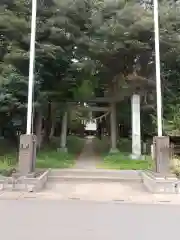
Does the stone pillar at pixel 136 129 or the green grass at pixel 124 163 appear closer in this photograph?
the green grass at pixel 124 163

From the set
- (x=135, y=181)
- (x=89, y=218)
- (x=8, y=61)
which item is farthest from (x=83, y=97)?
(x=89, y=218)

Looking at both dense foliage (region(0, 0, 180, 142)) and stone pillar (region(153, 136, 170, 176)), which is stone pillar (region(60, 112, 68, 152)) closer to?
dense foliage (region(0, 0, 180, 142))

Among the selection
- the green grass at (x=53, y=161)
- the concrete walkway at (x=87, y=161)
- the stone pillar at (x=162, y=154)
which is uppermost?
the stone pillar at (x=162, y=154)

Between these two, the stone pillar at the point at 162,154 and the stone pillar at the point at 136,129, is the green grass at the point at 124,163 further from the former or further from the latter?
the stone pillar at the point at 162,154

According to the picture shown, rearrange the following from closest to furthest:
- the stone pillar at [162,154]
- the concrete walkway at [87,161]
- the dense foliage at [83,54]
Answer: the stone pillar at [162,154] < the concrete walkway at [87,161] < the dense foliage at [83,54]

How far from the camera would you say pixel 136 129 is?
21891 millimetres

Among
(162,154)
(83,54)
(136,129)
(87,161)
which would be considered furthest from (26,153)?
(83,54)

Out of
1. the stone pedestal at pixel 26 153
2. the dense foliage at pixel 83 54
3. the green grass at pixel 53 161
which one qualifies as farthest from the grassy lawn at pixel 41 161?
the dense foliage at pixel 83 54

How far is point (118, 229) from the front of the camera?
7035 mm

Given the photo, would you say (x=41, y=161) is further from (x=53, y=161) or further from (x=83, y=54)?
(x=83, y=54)

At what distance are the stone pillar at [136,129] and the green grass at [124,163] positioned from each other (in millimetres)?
540

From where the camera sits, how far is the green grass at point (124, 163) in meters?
18.1

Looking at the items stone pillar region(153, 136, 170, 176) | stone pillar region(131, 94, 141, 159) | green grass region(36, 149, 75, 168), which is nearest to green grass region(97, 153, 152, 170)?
stone pillar region(131, 94, 141, 159)

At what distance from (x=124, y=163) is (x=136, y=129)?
9.65 feet
